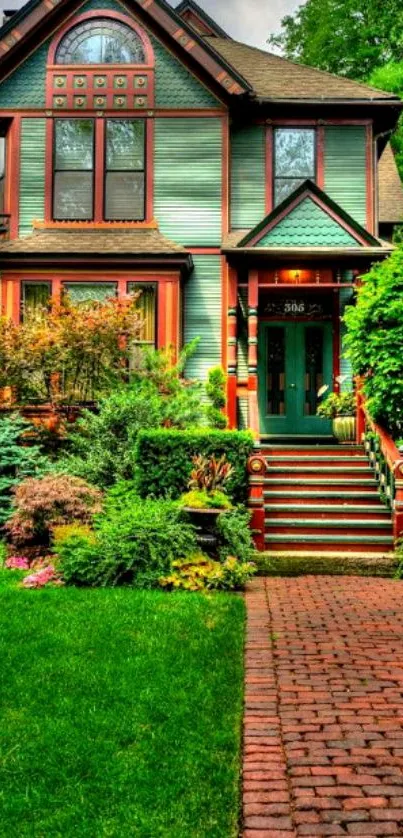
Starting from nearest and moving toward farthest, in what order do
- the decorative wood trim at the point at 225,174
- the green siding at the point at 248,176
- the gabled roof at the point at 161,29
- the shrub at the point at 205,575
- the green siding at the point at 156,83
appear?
the shrub at the point at 205,575 < the gabled roof at the point at 161,29 < the decorative wood trim at the point at 225,174 < the green siding at the point at 156,83 < the green siding at the point at 248,176

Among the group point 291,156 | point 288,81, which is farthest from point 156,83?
point 291,156

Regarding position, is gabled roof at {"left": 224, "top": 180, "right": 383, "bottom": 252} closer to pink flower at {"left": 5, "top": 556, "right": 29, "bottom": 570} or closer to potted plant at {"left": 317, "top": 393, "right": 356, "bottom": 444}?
potted plant at {"left": 317, "top": 393, "right": 356, "bottom": 444}

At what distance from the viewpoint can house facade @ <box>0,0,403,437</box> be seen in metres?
15.6

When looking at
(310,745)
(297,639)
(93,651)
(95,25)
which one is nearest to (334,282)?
(95,25)

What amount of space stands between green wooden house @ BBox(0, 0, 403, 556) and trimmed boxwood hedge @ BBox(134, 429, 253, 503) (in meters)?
4.80

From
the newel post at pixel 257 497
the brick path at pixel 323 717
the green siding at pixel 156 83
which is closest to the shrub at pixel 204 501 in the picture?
the newel post at pixel 257 497

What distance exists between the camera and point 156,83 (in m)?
16.0

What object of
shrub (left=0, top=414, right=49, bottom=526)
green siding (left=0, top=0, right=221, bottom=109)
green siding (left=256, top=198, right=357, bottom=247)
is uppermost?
green siding (left=0, top=0, right=221, bottom=109)

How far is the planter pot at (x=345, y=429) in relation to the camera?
44.9ft

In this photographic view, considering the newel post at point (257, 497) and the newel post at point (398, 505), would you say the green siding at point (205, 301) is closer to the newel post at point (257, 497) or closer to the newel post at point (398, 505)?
the newel post at point (257, 497)

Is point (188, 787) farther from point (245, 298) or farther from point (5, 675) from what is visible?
point (245, 298)

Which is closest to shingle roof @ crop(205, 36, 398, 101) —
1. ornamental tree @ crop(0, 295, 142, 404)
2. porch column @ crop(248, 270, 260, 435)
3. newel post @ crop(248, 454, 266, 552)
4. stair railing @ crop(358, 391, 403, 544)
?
porch column @ crop(248, 270, 260, 435)

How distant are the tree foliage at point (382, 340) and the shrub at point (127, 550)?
13.2 feet

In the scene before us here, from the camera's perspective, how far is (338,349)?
1603cm
